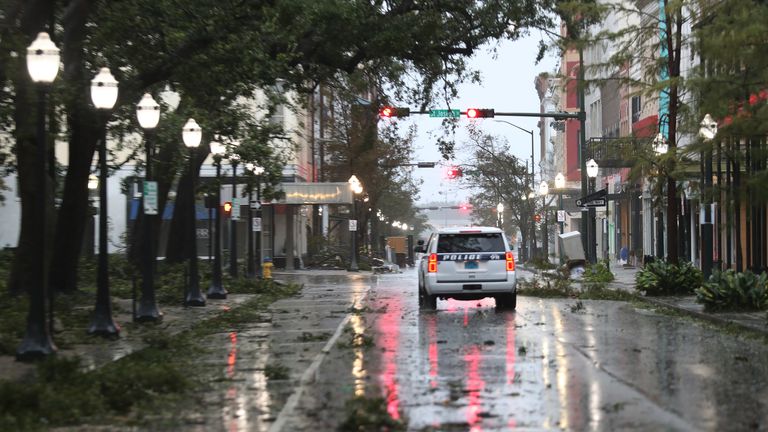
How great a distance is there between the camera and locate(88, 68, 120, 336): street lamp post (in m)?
16.8

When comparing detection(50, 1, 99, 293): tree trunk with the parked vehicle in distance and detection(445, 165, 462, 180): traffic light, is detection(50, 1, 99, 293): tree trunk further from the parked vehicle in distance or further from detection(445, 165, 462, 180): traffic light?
detection(445, 165, 462, 180): traffic light

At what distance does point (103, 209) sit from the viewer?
17.0 m

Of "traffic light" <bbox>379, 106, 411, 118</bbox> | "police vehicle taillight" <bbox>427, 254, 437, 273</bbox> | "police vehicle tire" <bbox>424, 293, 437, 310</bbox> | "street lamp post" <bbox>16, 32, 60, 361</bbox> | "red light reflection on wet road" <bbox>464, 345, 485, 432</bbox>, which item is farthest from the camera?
"traffic light" <bbox>379, 106, 411, 118</bbox>

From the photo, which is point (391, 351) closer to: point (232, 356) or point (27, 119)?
point (232, 356)

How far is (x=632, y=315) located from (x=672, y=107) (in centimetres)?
646

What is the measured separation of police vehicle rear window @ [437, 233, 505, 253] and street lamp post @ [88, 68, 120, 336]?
779 centimetres

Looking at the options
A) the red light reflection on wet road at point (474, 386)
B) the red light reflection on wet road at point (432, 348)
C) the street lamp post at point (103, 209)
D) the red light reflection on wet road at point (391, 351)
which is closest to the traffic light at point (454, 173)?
the red light reflection on wet road at point (391, 351)

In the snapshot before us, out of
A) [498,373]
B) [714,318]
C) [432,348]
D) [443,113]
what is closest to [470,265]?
[714,318]

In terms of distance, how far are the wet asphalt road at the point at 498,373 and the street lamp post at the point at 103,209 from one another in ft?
6.54

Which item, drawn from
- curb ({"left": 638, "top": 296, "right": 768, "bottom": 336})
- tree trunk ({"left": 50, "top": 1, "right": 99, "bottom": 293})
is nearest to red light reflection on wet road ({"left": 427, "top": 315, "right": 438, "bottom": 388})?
curb ({"left": 638, "top": 296, "right": 768, "bottom": 336})

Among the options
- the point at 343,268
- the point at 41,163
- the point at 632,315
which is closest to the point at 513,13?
the point at 632,315

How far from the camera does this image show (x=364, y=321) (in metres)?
20.2

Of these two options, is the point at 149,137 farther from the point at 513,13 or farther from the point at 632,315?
the point at 513,13

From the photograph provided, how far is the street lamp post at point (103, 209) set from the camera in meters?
16.8
